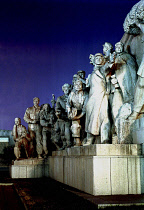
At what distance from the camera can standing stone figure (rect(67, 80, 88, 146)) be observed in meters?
10.3

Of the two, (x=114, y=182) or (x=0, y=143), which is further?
(x=0, y=143)

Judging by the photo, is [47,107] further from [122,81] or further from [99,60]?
[122,81]

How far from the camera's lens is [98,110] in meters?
8.62

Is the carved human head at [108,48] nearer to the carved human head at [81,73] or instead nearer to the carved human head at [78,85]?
the carved human head at [78,85]

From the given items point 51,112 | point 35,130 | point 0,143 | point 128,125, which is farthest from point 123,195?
point 0,143

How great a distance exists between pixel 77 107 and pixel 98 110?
75.1 inches

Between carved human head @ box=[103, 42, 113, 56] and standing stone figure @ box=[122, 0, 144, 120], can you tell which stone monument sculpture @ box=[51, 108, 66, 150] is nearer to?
carved human head @ box=[103, 42, 113, 56]

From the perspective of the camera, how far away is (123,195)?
6020 mm

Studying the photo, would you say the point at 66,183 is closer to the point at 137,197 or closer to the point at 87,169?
the point at 87,169

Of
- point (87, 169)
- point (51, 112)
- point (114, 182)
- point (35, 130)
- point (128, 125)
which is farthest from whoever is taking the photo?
point (35, 130)

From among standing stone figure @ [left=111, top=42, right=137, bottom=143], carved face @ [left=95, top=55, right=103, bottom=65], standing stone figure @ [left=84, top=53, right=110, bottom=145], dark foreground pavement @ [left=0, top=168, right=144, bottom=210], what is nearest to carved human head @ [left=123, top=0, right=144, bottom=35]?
standing stone figure @ [left=111, top=42, right=137, bottom=143]

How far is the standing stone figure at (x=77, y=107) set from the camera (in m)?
10.3

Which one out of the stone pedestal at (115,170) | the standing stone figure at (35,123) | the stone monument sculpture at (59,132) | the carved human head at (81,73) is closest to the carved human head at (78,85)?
the carved human head at (81,73)

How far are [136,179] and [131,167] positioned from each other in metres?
0.23
